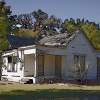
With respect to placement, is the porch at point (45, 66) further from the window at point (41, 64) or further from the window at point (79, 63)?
the window at point (79, 63)

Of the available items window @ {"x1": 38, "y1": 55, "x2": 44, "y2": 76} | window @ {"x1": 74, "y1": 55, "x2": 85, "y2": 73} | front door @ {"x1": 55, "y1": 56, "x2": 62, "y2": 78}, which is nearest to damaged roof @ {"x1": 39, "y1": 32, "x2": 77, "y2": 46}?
front door @ {"x1": 55, "y1": 56, "x2": 62, "y2": 78}

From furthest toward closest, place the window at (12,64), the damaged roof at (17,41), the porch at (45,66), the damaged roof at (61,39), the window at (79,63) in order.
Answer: the damaged roof at (17,41) → the window at (12,64) → the window at (79,63) → the damaged roof at (61,39) → the porch at (45,66)

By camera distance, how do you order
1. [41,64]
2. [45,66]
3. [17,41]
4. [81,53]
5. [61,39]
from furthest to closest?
[17,41] < [61,39] < [81,53] < [45,66] < [41,64]

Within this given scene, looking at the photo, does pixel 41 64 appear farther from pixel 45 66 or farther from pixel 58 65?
pixel 58 65

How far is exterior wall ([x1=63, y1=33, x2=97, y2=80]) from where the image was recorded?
38656 millimetres

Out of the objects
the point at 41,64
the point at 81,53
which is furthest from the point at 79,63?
the point at 41,64

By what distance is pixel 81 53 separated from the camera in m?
39.8

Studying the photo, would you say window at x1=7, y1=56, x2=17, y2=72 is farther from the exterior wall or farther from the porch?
the exterior wall

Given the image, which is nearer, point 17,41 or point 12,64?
point 12,64

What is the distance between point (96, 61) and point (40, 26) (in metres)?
49.2

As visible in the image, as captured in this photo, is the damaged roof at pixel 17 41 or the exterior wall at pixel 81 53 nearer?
the exterior wall at pixel 81 53

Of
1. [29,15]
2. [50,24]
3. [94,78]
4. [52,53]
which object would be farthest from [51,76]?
[29,15]

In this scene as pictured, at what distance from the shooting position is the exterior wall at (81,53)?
127ft

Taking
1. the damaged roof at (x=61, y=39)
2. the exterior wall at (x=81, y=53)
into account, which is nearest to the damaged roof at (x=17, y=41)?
the damaged roof at (x=61, y=39)
